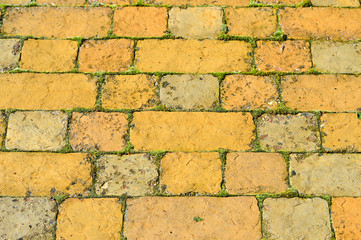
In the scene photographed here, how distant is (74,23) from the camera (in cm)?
316

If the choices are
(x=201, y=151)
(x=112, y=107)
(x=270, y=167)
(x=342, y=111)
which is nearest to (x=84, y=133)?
(x=112, y=107)

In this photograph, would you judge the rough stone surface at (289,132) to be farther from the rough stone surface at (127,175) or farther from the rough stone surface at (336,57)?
the rough stone surface at (127,175)

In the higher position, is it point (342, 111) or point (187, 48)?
point (187, 48)

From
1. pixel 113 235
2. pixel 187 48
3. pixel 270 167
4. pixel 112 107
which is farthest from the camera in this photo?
pixel 187 48

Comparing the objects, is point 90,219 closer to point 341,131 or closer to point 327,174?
point 327,174

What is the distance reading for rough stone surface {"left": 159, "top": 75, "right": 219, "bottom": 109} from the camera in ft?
9.27

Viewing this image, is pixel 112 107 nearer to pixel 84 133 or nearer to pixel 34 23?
pixel 84 133

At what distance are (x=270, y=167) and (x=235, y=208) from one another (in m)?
0.36

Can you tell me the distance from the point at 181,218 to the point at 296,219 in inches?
27.9

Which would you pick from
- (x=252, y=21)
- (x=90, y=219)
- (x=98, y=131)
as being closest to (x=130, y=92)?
(x=98, y=131)

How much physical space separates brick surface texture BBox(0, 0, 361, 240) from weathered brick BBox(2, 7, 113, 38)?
0.04 ft

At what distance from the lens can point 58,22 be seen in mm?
3166

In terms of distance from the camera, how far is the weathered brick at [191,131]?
2.69 meters

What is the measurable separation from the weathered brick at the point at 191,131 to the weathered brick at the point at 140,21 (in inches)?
28.2
